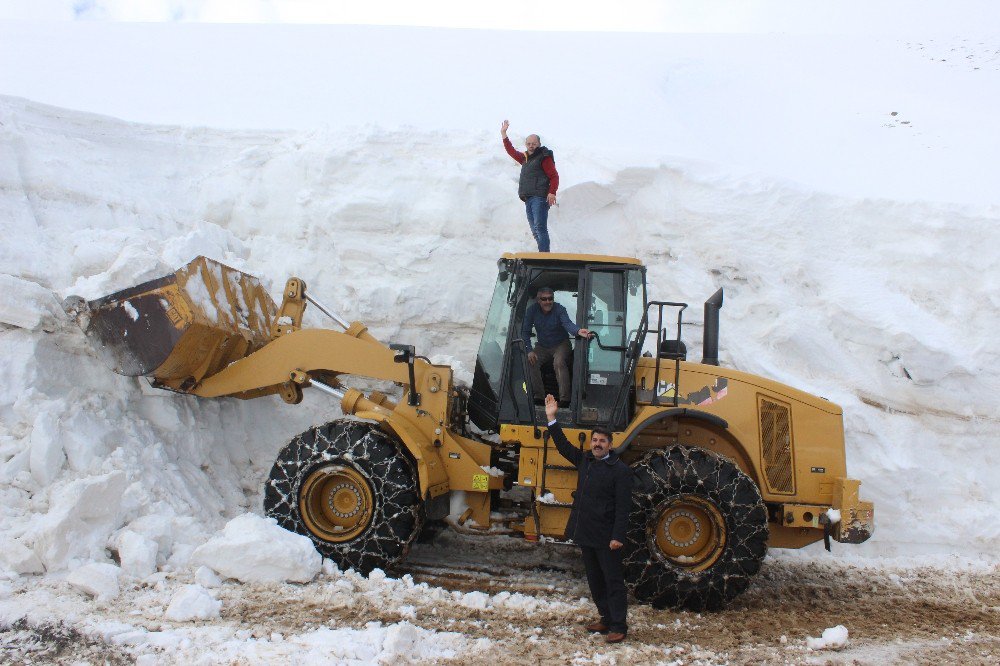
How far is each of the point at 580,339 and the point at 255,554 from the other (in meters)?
2.67

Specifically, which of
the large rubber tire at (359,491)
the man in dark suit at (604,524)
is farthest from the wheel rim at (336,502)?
the man in dark suit at (604,524)

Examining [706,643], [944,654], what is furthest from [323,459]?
[944,654]

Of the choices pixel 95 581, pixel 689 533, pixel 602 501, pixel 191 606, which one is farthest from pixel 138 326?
pixel 689 533

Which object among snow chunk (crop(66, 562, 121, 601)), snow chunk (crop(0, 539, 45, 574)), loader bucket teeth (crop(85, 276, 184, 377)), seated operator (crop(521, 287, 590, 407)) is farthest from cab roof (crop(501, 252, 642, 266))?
snow chunk (crop(0, 539, 45, 574))

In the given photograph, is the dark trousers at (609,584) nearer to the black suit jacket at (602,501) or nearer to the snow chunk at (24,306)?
the black suit jacket at (602,501)

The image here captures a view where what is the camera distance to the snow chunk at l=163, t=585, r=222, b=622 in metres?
4.65

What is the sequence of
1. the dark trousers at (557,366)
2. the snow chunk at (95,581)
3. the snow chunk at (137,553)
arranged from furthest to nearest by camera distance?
the dark trousers at (557,366) < the snow chunk at (137,553) < the snow chunk at (95,581)

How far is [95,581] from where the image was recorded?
494 centimetres

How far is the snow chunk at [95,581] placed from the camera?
16.1ft

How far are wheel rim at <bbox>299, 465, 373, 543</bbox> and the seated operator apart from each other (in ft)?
4.82

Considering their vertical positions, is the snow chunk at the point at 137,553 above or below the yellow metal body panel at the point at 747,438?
below

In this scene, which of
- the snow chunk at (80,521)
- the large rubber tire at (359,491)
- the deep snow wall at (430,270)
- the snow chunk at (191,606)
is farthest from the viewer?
the deep snow wall at (430,270)

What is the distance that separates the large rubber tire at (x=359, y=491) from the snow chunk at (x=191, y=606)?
1.11 metres

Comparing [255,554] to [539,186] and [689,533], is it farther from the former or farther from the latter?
[539,186]
